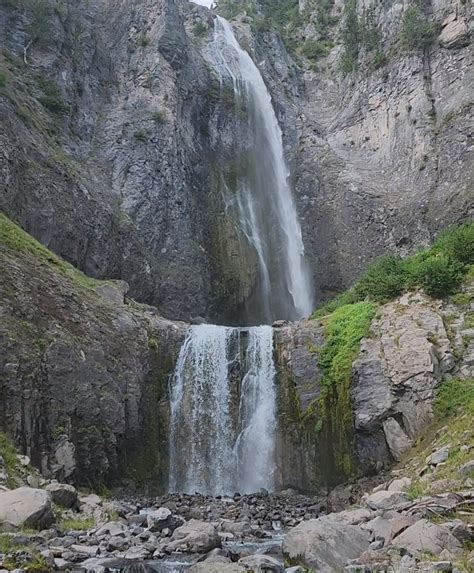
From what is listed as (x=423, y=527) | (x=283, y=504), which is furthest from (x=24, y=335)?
(x=423, y=527)

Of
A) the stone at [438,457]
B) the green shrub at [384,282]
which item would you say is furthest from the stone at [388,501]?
the green shrub at [384,282]

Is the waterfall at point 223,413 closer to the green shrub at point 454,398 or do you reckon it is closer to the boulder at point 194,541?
the green shrub at point 454,398

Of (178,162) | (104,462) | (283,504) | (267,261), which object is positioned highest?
(178,162)

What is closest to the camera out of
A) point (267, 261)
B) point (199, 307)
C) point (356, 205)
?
point (199, 307)

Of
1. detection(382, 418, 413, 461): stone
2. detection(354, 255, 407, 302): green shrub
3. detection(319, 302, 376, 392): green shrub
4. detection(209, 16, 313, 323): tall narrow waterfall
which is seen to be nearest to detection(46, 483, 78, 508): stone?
detection(382, 418, 413, 461): stone

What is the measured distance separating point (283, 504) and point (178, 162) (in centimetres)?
2182

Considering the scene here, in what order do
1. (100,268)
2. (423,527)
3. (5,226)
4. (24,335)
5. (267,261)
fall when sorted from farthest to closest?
1. (267,261)
2. (100,268)
3. (5,226)
4. (24,335)
5. (423,527)

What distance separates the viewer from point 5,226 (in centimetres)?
1761

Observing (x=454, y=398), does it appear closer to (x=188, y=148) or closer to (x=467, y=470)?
(x=467, y=470)

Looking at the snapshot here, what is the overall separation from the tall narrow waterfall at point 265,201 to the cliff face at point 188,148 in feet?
2.57

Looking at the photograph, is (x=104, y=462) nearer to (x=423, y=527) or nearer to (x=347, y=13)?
(x=423, y=527)

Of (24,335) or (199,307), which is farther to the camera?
(199,307)

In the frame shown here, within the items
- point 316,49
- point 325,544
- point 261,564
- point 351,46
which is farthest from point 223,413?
point 316,49

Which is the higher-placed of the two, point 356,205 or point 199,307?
point 356,205
